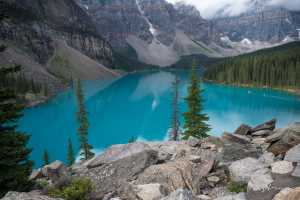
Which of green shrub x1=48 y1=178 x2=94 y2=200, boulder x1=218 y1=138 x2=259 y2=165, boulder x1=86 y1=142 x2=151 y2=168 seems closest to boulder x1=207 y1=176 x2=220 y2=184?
boulder x1=218 y1=138 x2=259 y2=165

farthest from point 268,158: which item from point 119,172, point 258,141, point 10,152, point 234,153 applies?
point 10,152

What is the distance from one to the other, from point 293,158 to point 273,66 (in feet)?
450

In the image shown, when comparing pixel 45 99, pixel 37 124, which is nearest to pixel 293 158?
pixel 37 124

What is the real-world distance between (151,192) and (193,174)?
2.75 meters

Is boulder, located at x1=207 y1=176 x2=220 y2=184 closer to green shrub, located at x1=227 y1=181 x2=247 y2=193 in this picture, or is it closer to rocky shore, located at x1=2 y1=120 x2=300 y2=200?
Result: rocky shore, located at x1=2 y1=120 x2=300 y2=200

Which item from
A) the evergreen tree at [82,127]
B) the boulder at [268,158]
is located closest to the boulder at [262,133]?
the boulder at [268,158]

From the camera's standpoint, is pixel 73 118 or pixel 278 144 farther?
pixel 73 118

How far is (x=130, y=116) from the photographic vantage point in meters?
80.8

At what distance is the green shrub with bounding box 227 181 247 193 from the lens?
1188 cm

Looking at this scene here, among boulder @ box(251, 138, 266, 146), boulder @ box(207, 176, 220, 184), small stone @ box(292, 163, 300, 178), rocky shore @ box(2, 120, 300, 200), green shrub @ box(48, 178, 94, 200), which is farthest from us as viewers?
boulder @ box(251, 138, 266, 146)

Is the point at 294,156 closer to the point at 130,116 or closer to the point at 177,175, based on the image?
the point at 177,175

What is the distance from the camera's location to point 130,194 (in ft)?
38.8

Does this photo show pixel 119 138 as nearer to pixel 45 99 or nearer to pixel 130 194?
pixel 130 194

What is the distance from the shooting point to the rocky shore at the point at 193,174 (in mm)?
10398
